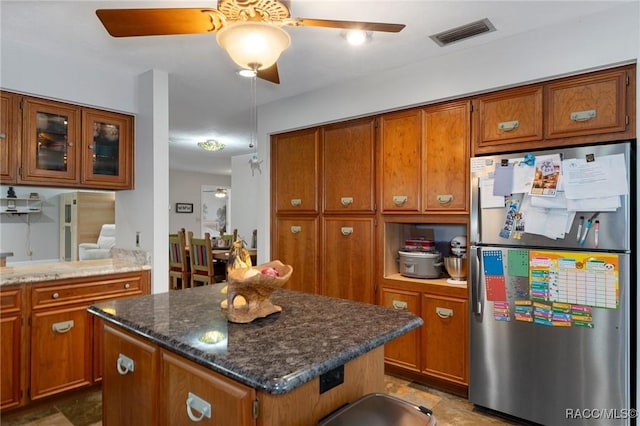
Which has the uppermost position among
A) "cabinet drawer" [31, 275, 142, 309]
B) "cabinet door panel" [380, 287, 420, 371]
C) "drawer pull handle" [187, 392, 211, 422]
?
"cabinet drawer" [31, 275, 142, 309]

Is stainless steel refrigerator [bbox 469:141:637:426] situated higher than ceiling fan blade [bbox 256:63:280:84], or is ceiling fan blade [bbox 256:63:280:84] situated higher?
ceiling fan blade [bbox 256:63:280:84]

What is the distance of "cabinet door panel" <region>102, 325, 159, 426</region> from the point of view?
1.30 meters

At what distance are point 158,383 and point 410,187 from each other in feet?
6.84

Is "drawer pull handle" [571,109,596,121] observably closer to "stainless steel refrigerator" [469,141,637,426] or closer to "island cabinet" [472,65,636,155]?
"island cabinet" [472,65,636,155]

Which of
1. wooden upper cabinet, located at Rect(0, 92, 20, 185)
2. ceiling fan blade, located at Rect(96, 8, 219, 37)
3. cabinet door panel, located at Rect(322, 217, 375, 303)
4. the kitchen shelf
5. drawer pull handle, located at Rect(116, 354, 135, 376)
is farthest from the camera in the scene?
the kitchen shelf

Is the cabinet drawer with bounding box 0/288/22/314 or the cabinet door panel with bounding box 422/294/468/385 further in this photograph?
the cabinet door panel with bounding box 422/294/468/385

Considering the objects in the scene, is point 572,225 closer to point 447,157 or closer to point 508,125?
point 508,125

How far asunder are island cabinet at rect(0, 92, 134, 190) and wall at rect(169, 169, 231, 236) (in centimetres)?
597

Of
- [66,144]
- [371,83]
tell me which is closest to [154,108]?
[66,144]

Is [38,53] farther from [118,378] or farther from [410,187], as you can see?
[410,187]

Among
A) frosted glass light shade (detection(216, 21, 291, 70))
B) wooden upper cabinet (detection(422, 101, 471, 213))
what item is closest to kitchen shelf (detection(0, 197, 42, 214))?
frosted glass light shade (detection(216, 21, 291, 70))

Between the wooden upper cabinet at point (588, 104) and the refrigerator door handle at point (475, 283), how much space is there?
0.82 meters

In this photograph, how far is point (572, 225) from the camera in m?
2.03

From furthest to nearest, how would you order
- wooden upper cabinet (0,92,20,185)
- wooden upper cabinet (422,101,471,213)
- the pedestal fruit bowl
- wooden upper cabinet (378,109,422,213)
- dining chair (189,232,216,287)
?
dining chair (189,232,216,287) < wooden upper cabinet (378,109,422,213) < wooden upper cabinet (422,101,471,213) < wooden upper cabinet (0,92,20,185) < the pedestal fruit bowl
